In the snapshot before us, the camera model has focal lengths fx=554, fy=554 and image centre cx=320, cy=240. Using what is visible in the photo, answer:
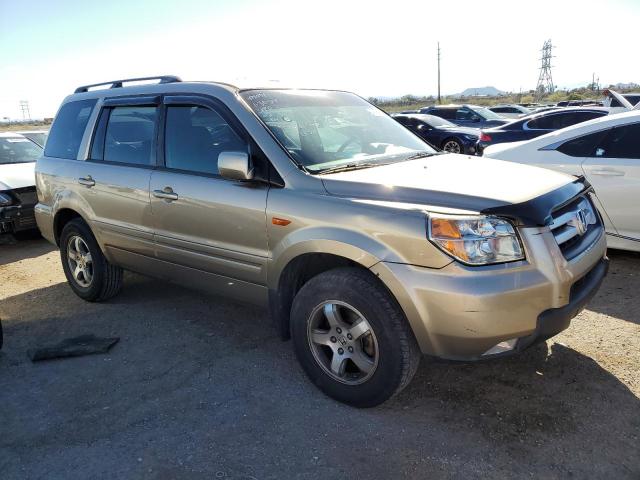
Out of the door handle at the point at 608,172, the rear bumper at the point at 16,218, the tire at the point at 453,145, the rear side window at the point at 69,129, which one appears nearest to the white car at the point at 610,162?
the door handle at the point at 608,172

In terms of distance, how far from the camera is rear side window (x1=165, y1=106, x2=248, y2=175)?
12.4 feet

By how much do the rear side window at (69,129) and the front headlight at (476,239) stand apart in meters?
3.66

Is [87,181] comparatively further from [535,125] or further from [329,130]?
[535,125]

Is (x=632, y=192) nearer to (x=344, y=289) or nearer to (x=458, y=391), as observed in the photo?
(x=458, y=391)

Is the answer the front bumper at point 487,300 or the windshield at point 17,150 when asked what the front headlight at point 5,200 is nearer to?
the windshield at point 17,150

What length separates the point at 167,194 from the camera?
157 inches

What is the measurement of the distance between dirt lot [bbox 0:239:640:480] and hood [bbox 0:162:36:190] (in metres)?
3.94

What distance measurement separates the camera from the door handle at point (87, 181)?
4716mm

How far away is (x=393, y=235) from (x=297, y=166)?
2.80ft

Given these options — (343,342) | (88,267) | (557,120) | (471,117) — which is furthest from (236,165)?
(471,117)

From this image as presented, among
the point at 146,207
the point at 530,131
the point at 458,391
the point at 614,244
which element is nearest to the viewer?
the point at 458,391

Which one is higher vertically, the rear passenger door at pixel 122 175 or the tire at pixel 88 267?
the rear passenger door at pixel 122 175

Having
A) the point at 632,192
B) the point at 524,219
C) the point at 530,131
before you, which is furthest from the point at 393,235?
the point at 530,131

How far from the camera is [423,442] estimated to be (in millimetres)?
2885
